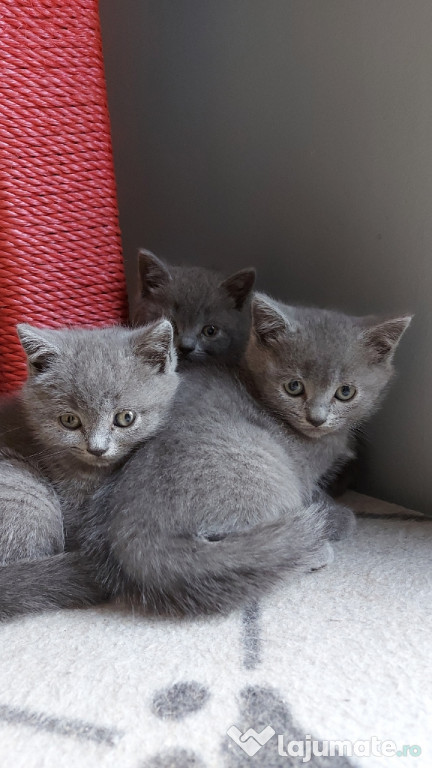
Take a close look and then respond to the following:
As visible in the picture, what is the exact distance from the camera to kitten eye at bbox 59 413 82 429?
118 cm

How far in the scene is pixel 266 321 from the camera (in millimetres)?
1305

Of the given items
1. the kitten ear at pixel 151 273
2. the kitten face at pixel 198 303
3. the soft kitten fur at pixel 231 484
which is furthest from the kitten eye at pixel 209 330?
the soft kitten fur at pixel 231 484

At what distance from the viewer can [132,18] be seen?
6.43 feet

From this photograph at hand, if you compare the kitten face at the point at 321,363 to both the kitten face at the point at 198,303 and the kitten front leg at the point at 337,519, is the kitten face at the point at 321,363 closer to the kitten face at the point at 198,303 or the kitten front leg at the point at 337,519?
the kitten front leg at the point at 337,519

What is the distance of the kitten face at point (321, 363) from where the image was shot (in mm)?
1269

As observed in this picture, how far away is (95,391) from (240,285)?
24.6 inches

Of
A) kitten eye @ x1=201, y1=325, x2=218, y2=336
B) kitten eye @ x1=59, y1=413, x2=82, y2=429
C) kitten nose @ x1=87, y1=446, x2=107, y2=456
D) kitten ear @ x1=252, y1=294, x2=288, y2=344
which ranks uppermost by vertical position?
kitten ear @ x1=252, y1=294, x2=288, y2=344

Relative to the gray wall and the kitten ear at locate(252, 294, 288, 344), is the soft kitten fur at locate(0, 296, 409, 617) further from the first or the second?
the gray wall

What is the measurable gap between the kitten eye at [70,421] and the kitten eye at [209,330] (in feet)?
1.78

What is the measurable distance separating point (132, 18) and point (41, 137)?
0.80 metres

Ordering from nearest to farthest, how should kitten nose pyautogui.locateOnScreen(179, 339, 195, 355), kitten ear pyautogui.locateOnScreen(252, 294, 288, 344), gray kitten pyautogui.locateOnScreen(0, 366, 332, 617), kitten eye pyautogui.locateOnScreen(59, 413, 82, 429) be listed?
1. gray kitten pyautogui.locateOnScreen(0, 366, 332, 617)
2. kitten eye pyautogui.locateOnScreen(59, 413, 82, 429)
3. kitten ear pyautogui.locateOnScreen(252, 294, 288, 344)
4. kitten nose pyautogui.locateOnScreen(179, 339, 195, 355)

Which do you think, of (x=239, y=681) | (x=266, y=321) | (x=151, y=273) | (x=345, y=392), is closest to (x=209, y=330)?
(x=151, y=273)

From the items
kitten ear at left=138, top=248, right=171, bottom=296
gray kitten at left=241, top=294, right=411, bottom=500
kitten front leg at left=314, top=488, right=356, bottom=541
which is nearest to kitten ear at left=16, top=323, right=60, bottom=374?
gray kitten at left=241, top=294, right=411, bottom=500

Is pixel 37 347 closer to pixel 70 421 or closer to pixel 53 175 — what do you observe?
pixel 70 421
